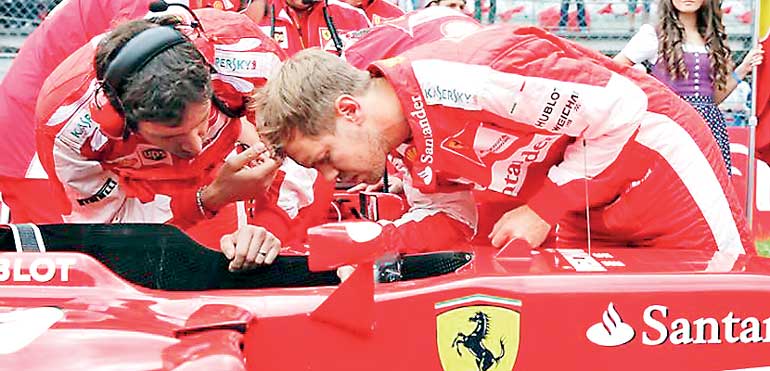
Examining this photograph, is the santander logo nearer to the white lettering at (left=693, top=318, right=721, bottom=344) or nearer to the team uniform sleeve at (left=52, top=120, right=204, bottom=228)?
the white lettering at (left=693, top=318, right=721, bottom=344)

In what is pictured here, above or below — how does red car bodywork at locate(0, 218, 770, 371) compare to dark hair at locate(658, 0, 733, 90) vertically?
above

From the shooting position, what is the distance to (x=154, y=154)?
2.38 metres

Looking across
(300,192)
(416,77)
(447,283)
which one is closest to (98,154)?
(300,192)

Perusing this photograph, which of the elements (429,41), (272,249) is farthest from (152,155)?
(429,41)

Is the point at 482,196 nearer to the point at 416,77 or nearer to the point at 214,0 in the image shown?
the point at 416,77

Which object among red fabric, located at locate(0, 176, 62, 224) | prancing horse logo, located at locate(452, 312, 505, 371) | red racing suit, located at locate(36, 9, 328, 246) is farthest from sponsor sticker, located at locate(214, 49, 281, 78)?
prancing horse logo, located at locate(452, 312, 505, 371)

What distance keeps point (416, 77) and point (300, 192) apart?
925 millimetres

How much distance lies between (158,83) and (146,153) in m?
0.43

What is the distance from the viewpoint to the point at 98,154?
2365mm

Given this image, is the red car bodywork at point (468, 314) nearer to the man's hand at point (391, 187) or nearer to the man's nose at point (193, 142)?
the man's nose at point (193, 142)

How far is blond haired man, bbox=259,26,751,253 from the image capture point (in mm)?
1881

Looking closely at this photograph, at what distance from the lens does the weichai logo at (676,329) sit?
5.56 ft

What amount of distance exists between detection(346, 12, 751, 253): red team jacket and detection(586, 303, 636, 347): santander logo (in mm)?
392

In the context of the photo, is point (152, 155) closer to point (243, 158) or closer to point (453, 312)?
point (243, 158)
